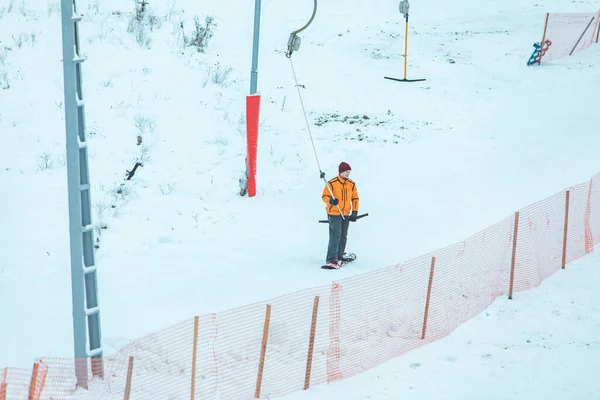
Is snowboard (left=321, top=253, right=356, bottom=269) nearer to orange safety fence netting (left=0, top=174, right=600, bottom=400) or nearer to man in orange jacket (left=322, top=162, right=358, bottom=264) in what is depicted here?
man in orange jacket (left=322, top=162, right=358, bottom=264)

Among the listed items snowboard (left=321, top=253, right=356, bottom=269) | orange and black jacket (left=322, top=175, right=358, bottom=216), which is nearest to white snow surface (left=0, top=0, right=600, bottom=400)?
snowboard (left=321, top=253, right=356, bottom=269)

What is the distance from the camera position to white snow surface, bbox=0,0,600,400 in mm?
9289

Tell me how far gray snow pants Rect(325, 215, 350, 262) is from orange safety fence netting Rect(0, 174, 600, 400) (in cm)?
81

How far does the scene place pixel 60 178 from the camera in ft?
45.2

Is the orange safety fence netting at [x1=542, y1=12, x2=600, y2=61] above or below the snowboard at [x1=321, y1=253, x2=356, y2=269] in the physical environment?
above

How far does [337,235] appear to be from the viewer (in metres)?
11.2

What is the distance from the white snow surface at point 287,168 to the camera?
9289 millimetres

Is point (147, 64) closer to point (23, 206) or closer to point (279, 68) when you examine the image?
point (279, 68)

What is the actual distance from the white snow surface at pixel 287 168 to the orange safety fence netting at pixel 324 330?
0.29 metres

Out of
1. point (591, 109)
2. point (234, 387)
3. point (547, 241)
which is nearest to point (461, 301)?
point (547, 241)

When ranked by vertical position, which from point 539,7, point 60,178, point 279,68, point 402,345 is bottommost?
point 402,345

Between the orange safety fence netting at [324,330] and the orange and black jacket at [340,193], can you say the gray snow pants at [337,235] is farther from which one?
the orange safety fence netting at [324,330]

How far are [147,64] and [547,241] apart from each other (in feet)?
Answer: 34.8

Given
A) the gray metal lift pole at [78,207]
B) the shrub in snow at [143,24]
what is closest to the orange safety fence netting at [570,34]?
the shrub in snow at [143,24]
